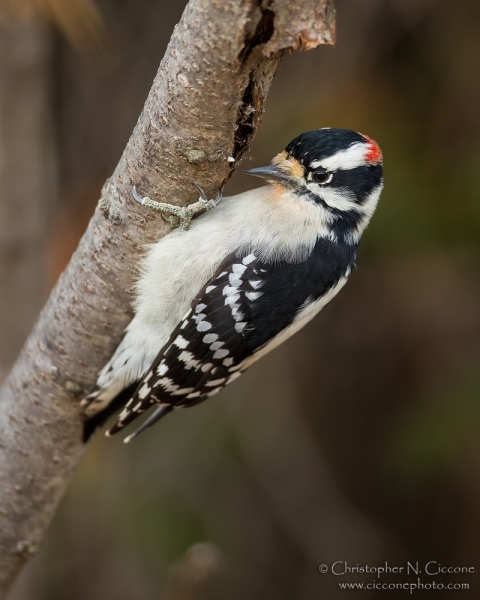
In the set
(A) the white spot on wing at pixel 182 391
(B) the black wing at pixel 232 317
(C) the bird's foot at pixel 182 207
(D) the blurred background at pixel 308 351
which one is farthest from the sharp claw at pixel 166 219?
(D) the blurred background at pixel 308 351

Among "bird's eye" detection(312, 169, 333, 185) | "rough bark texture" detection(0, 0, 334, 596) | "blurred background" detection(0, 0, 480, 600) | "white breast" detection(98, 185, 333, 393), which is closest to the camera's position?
"rough bark texture" detection(0, 0, 334, 596)

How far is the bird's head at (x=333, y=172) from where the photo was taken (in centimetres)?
231

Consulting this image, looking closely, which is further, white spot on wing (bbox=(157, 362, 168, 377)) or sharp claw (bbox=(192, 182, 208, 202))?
white spot on wing (bbox=(157, 362, 168, 377))

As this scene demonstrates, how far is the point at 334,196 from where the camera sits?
2.39 meters

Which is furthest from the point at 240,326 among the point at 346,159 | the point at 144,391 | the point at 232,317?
the point at 346,159

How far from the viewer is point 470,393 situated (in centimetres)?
309

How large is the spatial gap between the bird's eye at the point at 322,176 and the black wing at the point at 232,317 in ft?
0.70

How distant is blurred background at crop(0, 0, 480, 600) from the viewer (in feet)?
10.5

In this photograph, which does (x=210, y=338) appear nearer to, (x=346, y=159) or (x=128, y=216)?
(x=128, y=216)

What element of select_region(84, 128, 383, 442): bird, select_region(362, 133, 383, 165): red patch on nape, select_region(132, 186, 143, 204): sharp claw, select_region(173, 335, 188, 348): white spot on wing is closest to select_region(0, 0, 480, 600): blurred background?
select_region(362, 133, 383, 165): red patch on nape

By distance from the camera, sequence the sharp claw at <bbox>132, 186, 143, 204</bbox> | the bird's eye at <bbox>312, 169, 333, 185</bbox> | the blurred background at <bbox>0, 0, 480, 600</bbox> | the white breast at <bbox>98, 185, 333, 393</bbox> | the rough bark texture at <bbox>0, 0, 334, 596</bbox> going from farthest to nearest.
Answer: the blurred background at <bbox>0, 0, 480, 600</bbox> < the bird's eye at <bbox>312, 169, 333, 185</bbox> < the white breast at <bbox>98, 185, 333, 393</bbox> < the sharp claw at <bbox>132, 186, 143, 204</bbox> < the rough bark texture at <bbox>0, 0, 334, 596</bbox>

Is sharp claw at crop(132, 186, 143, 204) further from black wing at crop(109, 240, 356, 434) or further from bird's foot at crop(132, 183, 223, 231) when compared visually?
black wing at crop(109, 240, 356, 434)

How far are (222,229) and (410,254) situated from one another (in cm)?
149

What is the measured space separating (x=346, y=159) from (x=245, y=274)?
1.80 feet
